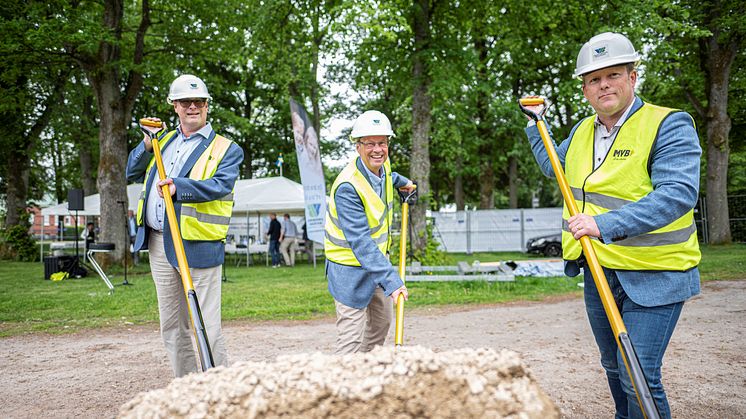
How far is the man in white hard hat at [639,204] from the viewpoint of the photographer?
2.33 m

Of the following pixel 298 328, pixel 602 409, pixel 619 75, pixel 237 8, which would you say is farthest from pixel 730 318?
pixel 237 8

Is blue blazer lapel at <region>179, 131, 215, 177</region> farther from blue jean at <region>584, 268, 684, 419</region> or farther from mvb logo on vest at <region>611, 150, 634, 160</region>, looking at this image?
blue jean at <region>584, 268, 684, 419</region>

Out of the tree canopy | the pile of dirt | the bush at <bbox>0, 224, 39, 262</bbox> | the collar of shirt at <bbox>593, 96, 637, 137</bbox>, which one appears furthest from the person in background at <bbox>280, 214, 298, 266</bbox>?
the pile of dirt

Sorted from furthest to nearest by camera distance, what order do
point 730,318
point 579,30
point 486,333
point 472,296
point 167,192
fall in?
point 579,30, point 472,296, point 730,318, point 486,333, point 167,192

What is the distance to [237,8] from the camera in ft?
55.1

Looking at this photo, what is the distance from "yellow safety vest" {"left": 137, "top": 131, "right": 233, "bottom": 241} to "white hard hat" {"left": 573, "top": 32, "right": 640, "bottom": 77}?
2.52 metres

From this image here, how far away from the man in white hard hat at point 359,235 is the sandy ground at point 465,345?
5.32 ft

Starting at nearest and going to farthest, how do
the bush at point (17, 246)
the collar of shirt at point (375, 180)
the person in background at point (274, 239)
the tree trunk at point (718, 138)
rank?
the collar of shirt at point (375, 180)
the person in background at point (274, 239)
the tree trunk at point (718, 138)
the bush at point (17, 246)

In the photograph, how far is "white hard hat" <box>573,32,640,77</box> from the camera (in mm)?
2504

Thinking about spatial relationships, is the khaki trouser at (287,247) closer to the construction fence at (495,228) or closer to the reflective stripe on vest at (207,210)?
the construction fence at (495,228)

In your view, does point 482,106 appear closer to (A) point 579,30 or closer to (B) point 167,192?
(A) point 579,30

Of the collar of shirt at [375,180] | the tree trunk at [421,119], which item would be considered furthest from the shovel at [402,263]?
the tree trunk at [421,119]

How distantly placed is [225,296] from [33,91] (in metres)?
17.4

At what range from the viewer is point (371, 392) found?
1726mm
